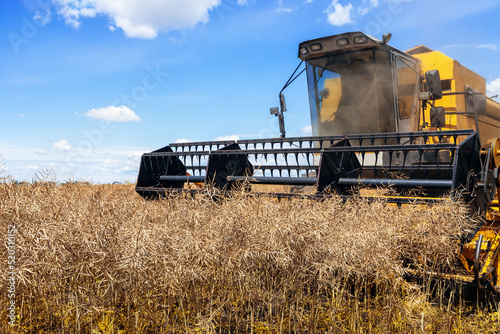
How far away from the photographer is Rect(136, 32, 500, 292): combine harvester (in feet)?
16.5

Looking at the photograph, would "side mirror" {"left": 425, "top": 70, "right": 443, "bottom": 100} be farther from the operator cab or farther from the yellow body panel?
the yellow body panel

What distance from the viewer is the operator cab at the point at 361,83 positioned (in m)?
6.58

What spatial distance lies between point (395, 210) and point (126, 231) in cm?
255

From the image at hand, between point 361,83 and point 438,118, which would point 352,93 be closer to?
point 361,83

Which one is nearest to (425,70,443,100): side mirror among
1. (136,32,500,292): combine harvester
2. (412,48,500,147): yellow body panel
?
(136,32,500,292): combine harvester

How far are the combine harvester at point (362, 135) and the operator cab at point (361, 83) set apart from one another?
0.6 inches

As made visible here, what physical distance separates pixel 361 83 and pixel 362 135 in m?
1.63

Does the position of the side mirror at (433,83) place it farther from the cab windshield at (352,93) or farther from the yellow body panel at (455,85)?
the yellow body panel at (455,85)

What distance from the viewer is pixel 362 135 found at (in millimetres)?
5508

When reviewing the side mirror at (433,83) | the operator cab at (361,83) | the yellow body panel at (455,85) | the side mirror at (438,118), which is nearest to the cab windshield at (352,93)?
the operator cab at (361,83)

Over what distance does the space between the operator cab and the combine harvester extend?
2 cm

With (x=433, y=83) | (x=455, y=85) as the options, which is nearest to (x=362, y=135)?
(x=433, y=83)

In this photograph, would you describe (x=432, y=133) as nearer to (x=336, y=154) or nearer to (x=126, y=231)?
(x=336, y=154)

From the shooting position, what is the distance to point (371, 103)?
22.0ft
